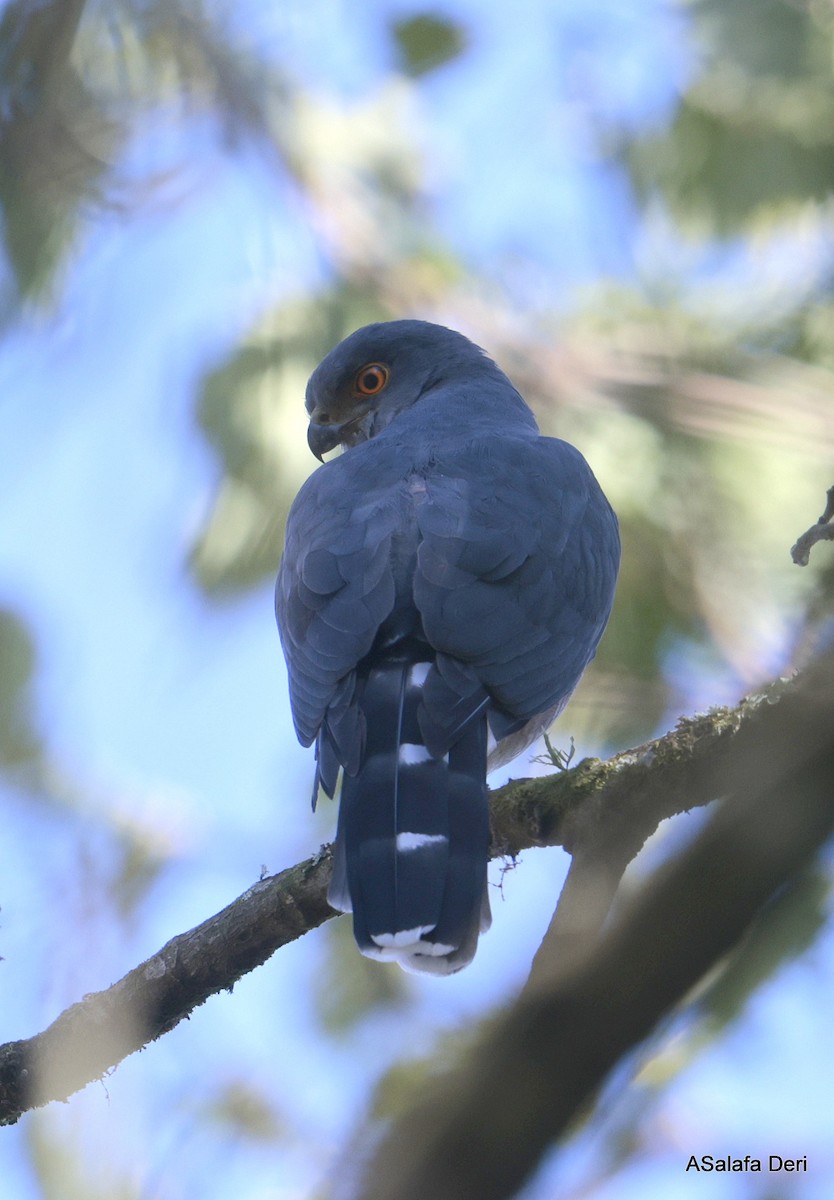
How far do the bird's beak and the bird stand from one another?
1037 mm

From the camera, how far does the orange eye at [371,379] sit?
5.53 m

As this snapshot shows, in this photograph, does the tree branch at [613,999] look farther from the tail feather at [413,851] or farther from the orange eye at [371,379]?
the orange eye at [371,379]

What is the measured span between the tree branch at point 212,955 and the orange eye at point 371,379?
8.51ft

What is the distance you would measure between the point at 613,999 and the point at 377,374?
478cm

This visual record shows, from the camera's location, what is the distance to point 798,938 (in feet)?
3.74

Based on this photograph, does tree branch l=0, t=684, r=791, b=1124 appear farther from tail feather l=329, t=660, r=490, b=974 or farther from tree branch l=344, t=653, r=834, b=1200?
tree branch l=344, t=653, r=834, b=1200

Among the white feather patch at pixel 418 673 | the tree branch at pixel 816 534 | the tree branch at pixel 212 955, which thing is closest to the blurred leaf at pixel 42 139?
the white feather patch at pixel 418 673

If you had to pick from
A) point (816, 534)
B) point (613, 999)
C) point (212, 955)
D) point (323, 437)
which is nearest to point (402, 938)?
point (212, 955)

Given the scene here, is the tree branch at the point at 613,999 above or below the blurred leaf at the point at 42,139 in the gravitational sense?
below

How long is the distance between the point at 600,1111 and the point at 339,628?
2653 mm

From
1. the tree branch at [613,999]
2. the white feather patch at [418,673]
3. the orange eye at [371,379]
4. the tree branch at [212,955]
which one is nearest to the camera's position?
the tree branch at [613,999]

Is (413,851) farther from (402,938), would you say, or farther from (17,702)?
(17,702)

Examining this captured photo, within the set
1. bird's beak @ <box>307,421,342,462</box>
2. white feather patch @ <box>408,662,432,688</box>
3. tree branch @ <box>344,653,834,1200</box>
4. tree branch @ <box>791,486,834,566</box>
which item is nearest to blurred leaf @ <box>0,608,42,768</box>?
bird's beak @ <box>307,421,342,462</box>

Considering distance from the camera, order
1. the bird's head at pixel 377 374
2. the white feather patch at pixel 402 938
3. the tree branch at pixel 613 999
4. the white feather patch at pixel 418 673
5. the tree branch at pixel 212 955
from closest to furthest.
A: the tree branch at pixel 613 999 → the white feather patch at pixel 402 938 → the tree branch at pixel 212 955 → the white feather patch at pixel 418 673 → the bird's head at pixel 377 374
